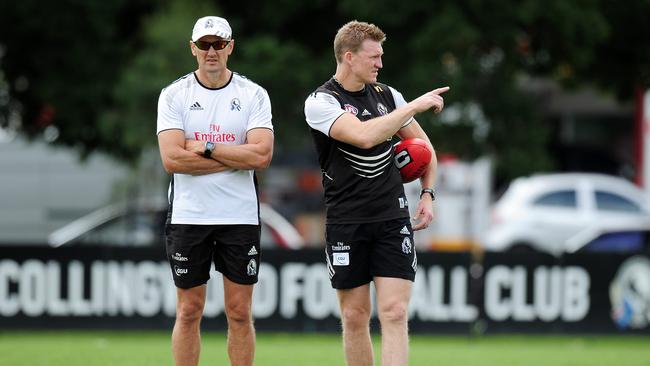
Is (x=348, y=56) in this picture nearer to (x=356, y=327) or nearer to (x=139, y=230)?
(x=356, y=327)

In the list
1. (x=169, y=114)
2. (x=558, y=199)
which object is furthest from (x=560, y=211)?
(x=169, y=114)

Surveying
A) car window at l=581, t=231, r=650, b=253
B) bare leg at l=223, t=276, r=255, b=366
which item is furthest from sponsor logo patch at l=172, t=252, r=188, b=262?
car window at l=581, t=231, r=650, b=253

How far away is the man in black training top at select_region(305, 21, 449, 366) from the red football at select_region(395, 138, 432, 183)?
6 cm

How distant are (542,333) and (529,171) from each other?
3.90 meters

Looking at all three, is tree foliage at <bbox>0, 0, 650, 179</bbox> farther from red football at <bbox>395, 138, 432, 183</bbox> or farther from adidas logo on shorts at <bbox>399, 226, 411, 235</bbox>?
adidas logo on shorts at <bbox>399, 226, 411, 235</bbox>

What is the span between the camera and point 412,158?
8352 millimetres

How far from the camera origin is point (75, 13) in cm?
1852

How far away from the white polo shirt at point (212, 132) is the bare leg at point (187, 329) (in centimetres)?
49

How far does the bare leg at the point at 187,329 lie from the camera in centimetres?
831

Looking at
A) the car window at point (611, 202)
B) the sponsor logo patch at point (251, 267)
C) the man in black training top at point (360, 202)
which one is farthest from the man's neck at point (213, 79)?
the car window at point (611, 202)

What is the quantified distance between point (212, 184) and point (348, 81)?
3.67 feet

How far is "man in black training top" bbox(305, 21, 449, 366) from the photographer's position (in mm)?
8133

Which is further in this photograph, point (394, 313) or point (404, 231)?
point (404, 231)

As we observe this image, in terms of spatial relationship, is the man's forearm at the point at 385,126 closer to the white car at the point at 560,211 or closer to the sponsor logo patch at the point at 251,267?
the sponsor logo patch at the point at 251,267
